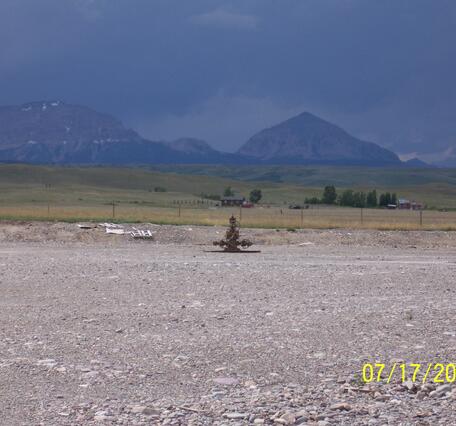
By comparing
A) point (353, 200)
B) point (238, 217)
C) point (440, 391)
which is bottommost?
point (238, 217)

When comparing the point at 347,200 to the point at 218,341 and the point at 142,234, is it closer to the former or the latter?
the point at 142,234

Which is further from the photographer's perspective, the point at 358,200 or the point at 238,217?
the point at 358,200

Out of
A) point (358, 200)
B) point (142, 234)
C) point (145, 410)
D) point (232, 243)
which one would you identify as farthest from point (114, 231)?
point (358, 200)

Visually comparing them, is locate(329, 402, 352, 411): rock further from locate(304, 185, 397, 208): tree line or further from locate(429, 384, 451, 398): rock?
locate(304, 185, 397, 208): tree line

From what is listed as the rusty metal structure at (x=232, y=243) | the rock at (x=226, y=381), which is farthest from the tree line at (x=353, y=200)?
the rock at (x=226, y=381)

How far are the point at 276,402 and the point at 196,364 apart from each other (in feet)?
5.70

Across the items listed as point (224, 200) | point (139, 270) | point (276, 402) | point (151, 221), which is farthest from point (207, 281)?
point (224, 200)

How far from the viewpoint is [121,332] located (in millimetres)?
11359

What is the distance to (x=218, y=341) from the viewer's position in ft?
35.2
